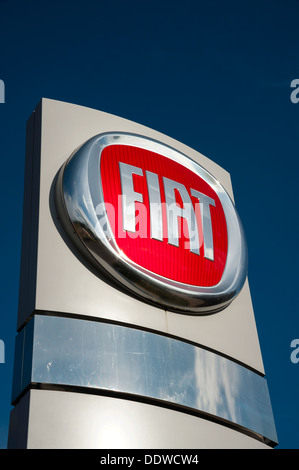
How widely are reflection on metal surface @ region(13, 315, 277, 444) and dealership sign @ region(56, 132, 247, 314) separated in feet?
1.58

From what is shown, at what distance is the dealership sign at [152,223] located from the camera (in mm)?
5453

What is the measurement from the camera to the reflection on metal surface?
188 inches

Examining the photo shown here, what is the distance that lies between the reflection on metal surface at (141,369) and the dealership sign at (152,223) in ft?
1.58

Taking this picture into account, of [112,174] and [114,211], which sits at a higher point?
[112,174]

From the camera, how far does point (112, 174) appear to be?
588 centimetres

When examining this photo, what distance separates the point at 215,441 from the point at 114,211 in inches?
84.2

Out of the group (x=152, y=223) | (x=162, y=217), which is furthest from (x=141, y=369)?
(x=162, y=217)

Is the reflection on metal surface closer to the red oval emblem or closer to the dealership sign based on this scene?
the dealership sign

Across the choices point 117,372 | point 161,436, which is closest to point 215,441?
point 161,436

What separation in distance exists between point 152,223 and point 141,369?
1428mm

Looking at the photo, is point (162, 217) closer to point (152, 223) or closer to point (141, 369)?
point (152, 223)

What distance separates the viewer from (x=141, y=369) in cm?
511

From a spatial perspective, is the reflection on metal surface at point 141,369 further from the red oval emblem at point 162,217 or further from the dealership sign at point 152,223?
the red oval emblem at point 162,217
